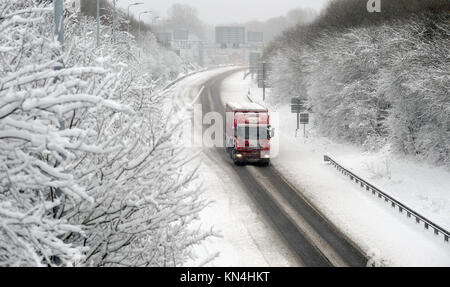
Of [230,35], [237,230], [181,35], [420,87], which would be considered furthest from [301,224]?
[181,35]

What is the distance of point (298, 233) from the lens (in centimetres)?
1850

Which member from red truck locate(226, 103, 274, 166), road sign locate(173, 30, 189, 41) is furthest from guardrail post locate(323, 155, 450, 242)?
road sign locate(173, 30, 189, 41)

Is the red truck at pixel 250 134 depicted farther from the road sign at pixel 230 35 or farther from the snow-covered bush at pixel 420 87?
the road sign at pixel 230 35

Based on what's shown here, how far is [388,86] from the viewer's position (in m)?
27.8

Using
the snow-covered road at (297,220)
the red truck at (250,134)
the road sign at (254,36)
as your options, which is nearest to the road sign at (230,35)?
the road sign at (254,36)

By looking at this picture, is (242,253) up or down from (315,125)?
down

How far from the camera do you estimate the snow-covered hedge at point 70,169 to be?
13.5 feet

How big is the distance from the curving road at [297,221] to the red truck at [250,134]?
0.89 meters

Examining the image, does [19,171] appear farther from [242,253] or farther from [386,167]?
[386,167]

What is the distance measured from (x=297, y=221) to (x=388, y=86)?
40.9 ft

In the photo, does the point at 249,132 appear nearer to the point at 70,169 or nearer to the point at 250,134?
the point at 250,134

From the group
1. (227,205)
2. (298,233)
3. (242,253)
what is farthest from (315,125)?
(242,253)
